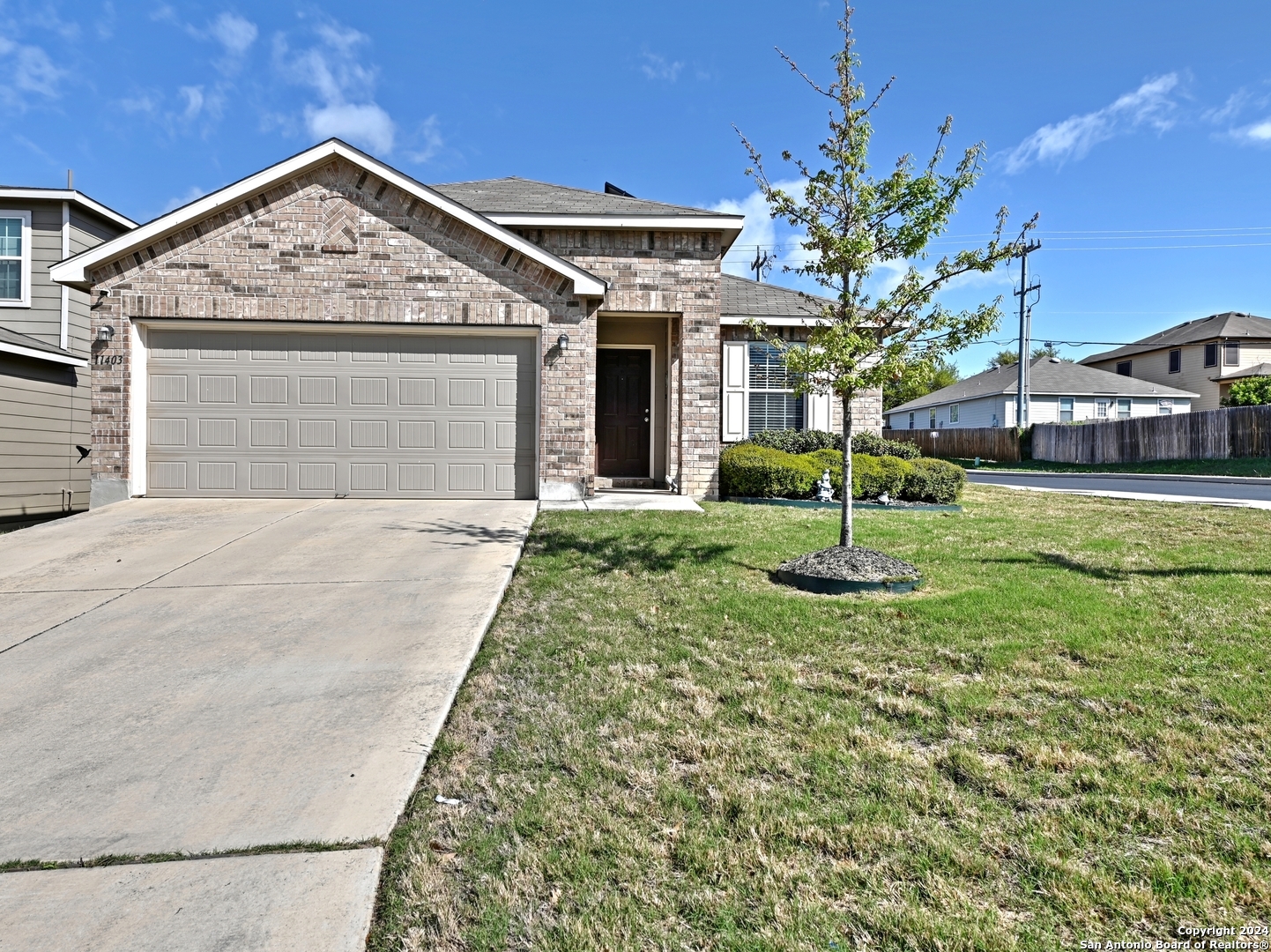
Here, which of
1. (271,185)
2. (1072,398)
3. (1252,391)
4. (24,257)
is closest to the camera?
(271,185)

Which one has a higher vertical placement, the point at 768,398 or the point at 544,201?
the point at 544,201

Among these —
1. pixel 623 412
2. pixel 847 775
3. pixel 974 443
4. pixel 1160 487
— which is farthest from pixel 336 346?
pixel 974 443

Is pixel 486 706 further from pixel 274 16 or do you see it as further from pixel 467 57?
pixel 467 57

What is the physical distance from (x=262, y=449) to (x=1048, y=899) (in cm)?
1028

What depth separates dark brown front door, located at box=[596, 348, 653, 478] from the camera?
12836 mm

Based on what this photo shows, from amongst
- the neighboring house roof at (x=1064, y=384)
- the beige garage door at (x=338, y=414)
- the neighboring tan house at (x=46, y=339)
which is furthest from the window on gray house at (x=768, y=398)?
the neighboring house roof at (x=1064, y=384)

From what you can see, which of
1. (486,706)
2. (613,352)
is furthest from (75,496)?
(486,706)

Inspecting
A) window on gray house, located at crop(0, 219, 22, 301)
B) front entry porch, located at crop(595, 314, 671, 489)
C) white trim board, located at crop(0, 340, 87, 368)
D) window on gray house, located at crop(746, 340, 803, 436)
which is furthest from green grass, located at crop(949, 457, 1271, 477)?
window on gray house, located at crop(0, 219, 22, 301)

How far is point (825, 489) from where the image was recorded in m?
10.6

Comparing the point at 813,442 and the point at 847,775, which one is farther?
the point at 813,442

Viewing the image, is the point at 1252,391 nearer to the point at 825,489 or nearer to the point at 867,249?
the point at 825,489

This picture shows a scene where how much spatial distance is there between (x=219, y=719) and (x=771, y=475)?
334 inches

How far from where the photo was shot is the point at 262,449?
9805mm

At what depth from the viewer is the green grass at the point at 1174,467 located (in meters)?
19.4
